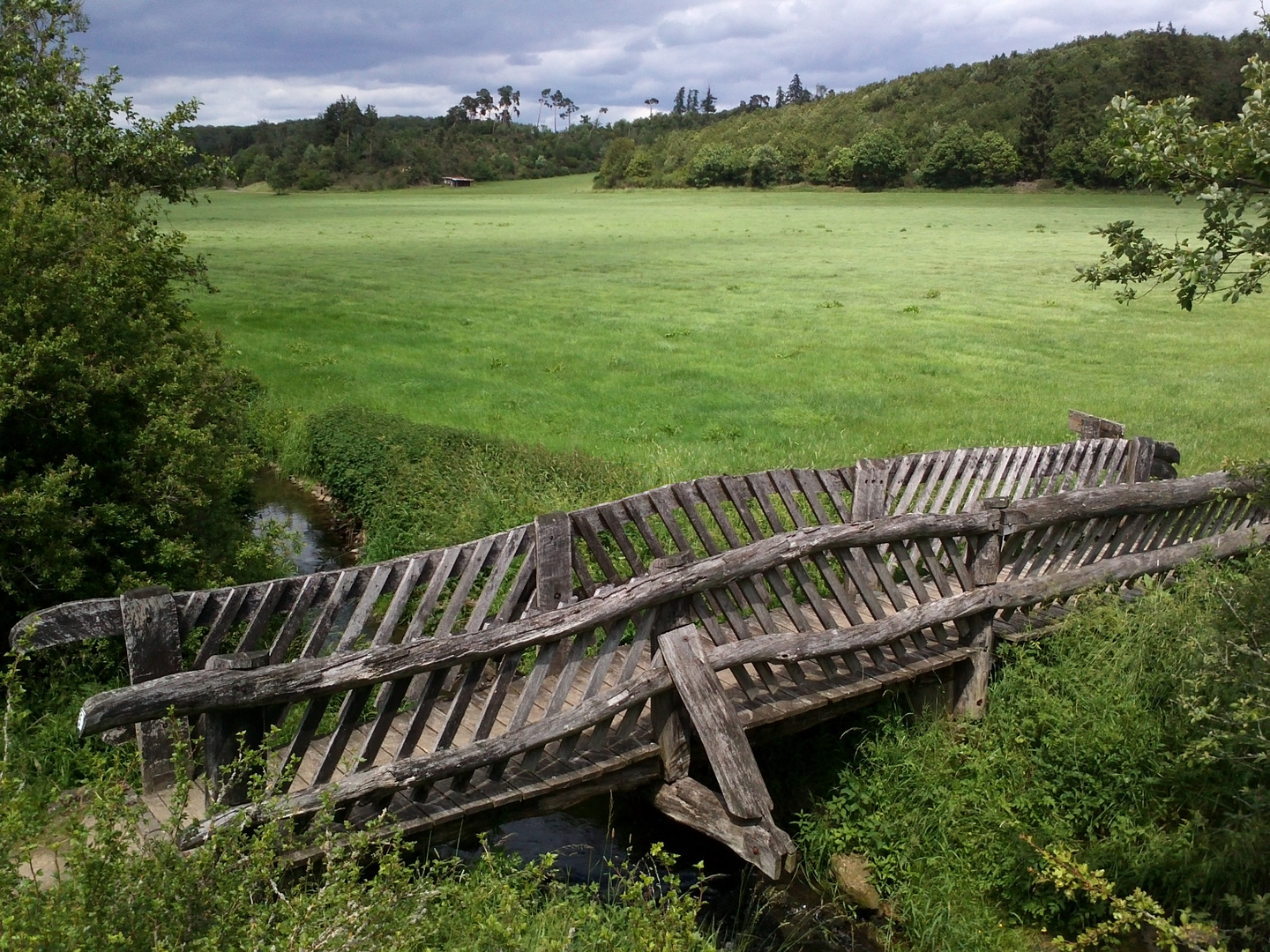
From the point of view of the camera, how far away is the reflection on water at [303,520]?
15.1 metres

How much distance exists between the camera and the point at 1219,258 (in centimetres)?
640

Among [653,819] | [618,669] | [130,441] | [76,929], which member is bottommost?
[653,819]

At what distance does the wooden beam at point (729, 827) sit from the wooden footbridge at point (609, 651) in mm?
16

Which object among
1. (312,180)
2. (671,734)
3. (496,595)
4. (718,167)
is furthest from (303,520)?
(312,180)

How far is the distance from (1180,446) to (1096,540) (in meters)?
7.92

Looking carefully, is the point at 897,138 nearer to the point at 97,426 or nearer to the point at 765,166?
the point at 765,166

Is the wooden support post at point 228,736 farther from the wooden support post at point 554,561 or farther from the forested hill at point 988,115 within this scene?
the forested hill at point 988,115

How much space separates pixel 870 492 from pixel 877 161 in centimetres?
9874

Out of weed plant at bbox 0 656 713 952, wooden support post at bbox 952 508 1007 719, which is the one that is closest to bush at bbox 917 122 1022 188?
wooden support post at bbox 952 508 1007 719

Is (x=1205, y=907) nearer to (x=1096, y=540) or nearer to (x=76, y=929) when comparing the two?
(x=1096, y=540)

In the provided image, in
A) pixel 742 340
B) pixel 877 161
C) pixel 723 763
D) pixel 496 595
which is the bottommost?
pixel 723 763

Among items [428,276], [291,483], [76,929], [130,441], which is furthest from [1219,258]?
[428,276]

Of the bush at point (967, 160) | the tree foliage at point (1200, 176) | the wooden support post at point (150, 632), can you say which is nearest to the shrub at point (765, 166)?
the bush at point (967, 160)

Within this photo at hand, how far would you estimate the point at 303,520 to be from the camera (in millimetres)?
17047
